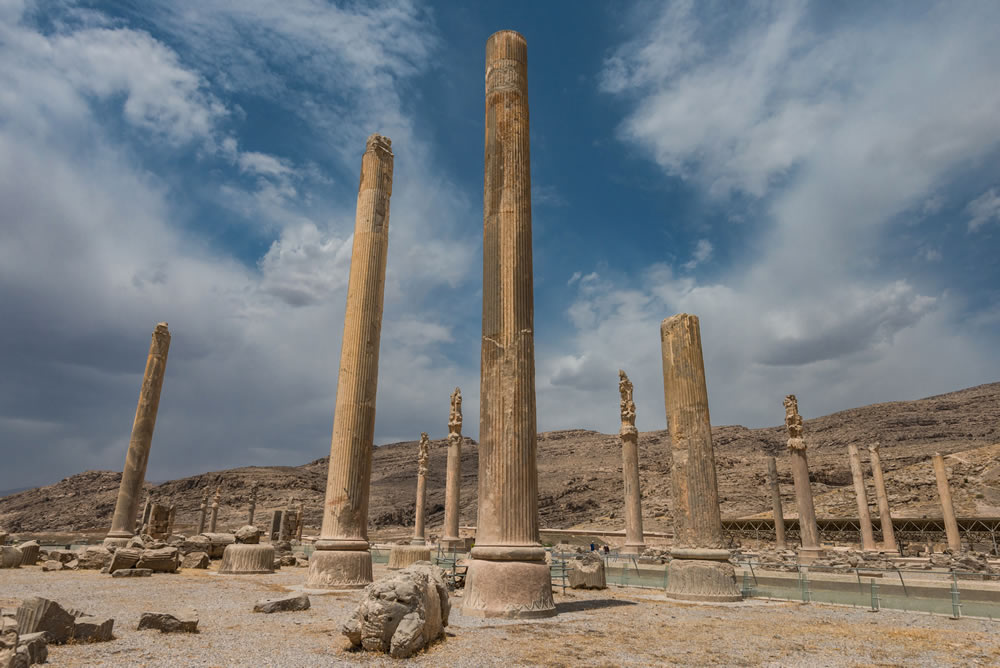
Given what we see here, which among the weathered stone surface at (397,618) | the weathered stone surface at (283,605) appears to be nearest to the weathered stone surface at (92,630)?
the weathered stone surface at (283,605)

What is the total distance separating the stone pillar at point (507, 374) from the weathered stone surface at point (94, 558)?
502 inches

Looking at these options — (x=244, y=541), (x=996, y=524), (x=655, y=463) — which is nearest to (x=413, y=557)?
(x=244, y=541)

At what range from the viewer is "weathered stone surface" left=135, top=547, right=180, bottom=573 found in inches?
574

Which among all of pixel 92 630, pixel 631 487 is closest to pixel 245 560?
pixel 92 630

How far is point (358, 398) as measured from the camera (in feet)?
41.4

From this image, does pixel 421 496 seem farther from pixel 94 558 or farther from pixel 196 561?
pixel 94 558

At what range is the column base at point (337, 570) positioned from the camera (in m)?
11.1

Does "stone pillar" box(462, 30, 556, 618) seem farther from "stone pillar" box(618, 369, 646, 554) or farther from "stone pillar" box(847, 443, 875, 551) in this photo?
"stone pillar" box(847, 443, 875, 551)

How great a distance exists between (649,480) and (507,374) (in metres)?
54.1

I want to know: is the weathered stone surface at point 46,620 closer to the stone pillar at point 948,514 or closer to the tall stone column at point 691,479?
the tall stone column at point 691,479

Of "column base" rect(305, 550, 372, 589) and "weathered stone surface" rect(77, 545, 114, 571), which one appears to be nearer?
"column base" rect(305, 550, 372, 589)

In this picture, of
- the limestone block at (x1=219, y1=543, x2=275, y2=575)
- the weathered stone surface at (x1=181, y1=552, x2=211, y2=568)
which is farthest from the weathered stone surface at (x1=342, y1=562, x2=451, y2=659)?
the weathered stone surface at (x1=181, y1=552, x2=211, y2=568)

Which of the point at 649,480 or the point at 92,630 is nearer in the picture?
the point at 92,630

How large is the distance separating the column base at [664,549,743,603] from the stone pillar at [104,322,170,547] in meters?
17.8
